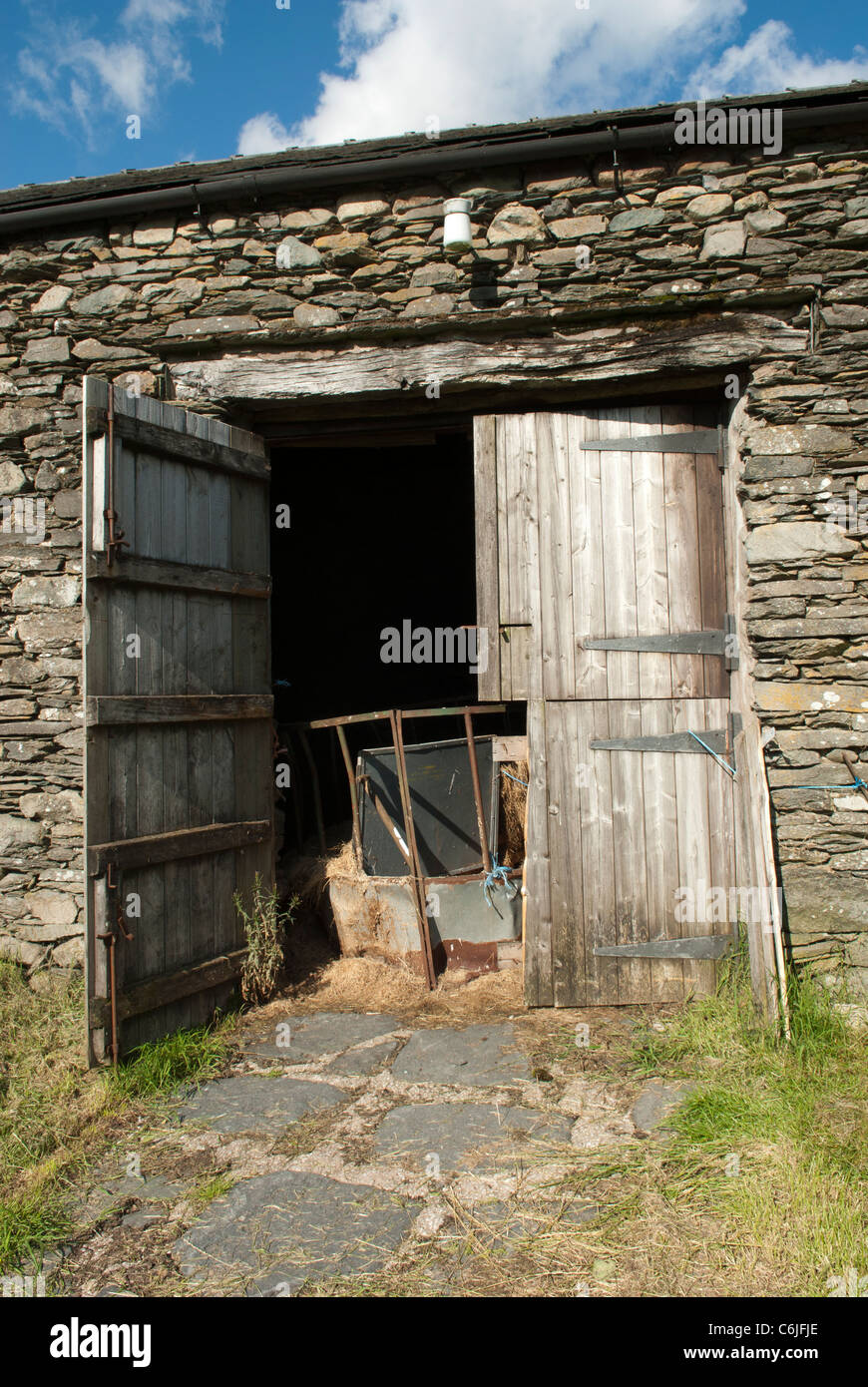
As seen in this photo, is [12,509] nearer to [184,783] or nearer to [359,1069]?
[184,783]

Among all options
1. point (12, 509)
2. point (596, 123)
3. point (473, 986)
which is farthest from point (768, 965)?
point (12, 509)

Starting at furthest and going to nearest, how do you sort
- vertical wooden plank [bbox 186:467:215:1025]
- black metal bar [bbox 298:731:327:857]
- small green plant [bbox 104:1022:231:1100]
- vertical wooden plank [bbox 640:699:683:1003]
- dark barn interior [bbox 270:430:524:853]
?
1. dark barn interior [bbox 270:430:524:853]
2. black metal bar [bbox 298:731:327:857]
3. vertical wooden plank [bbox 640:699:683:1003]
4. vertical wooden plank [bbox 186:467:215:1025]
5. small green plant [bbox 104:1022:231:1100]

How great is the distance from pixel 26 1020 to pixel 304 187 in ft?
14.2

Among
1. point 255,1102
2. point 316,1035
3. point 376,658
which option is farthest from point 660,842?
point 376,658

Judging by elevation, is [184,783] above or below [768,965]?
above

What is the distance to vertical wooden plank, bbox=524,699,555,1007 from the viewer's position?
4383 millimetres

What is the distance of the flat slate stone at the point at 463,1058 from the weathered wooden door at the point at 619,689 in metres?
0.38

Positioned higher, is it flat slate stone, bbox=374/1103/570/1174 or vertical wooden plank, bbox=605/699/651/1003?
vertical wooden plank, bbox=605/699/651/1003

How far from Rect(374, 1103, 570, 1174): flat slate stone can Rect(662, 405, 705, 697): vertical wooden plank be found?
211 cm

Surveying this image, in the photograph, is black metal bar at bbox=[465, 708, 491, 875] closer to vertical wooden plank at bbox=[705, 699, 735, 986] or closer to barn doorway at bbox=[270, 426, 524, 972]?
barn doorway at bbox=[270, 426, 524, 972]

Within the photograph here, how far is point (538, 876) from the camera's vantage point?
4.41 metres

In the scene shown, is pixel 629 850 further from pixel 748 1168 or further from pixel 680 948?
pixel 748 1168

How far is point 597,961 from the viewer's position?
4367 millimetres

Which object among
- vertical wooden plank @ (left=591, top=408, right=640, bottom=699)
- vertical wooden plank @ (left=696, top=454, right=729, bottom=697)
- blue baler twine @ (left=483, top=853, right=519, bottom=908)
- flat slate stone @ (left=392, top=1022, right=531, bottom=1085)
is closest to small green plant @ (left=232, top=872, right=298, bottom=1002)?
flat slate stone @ (left=392, top=1022, right=531, bottom=1085)
